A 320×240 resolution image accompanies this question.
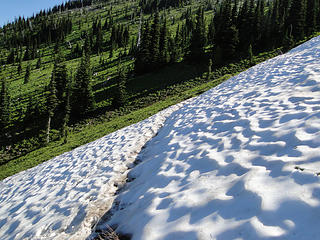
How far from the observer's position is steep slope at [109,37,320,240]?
7.95 feet

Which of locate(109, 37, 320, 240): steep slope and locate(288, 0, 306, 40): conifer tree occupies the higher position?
locate(288, 0, 306, 40): conifer tree

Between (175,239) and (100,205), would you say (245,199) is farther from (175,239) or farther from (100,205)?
(100,205)

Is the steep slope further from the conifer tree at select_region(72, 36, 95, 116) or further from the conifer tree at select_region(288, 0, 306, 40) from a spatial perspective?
the conifer tree at select_region(288, 0, 306, 40)

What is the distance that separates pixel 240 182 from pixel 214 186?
499 mm

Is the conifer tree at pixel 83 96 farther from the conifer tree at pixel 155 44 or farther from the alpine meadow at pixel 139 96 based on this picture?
the conifer tree at pixel 155 44

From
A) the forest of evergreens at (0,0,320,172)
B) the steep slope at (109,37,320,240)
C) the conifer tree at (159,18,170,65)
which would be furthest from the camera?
the conifer tree at (159,18,170,65)

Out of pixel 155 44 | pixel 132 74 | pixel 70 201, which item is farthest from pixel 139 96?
pixel 70 201

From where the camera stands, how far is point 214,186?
11.4 ft

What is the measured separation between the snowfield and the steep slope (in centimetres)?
2

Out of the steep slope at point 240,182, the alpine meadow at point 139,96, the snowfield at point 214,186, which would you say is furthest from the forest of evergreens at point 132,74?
the steep slope at point 240,182

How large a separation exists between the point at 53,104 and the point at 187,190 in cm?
4484

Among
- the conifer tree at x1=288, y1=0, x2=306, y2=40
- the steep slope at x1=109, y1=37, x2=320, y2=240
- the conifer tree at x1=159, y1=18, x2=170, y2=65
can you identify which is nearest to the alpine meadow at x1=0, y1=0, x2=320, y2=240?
the steep slope at x1=109, y1=37, x2=320, y2=240

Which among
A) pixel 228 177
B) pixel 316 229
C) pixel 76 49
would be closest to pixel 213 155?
pixel 228 177

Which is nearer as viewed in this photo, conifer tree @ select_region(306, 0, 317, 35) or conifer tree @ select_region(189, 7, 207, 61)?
conifer tree @ select_region(306, 0, 317, 35)
